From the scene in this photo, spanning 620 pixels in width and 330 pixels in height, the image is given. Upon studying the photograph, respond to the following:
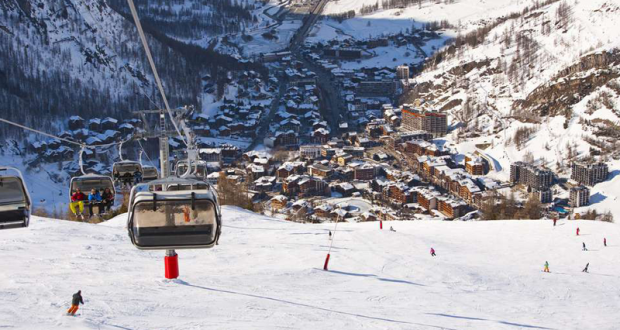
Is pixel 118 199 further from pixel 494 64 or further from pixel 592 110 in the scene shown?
pixel 494 64

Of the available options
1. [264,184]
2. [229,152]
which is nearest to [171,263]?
[264,184]

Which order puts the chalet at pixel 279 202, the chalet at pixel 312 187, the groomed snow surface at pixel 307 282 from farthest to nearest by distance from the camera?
the chalet at pixel 312 187 < the chalet at pixel 279 202 < the groomed snow surface at pixel 307 282

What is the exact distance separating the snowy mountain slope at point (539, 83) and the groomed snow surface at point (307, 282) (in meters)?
17.8

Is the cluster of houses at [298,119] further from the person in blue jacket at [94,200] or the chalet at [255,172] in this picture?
the person in blue jacket at [94,200]

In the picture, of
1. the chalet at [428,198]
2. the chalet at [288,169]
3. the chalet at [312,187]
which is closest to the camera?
the chalet at [428,198]

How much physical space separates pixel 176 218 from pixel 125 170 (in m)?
4.39

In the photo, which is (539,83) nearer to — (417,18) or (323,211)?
(323,211)

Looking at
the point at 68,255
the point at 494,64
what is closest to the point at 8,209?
the point at 68,255

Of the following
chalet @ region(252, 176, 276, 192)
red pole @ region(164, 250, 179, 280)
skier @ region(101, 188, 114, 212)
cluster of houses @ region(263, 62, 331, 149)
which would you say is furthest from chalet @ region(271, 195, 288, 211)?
skier @ region(101, 188, 114, 212)

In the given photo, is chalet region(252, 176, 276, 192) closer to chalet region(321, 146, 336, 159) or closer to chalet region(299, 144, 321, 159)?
chalet region(299, 144, 321, 159)

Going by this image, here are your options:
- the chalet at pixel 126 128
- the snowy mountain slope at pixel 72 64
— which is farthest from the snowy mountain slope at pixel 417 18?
the chalet at pixel 126 128

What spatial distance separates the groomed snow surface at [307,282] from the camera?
703cm

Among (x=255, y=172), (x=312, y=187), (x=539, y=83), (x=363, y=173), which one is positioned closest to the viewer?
(x=312, y=187)

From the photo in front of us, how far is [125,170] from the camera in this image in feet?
27.6
